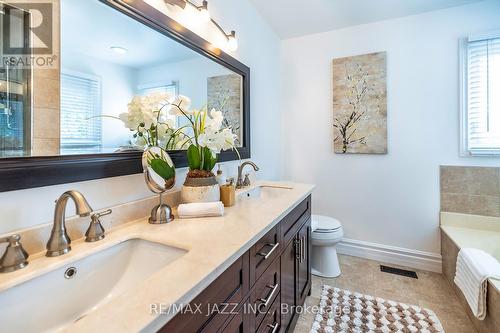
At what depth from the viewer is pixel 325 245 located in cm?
211

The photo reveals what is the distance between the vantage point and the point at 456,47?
2111mm

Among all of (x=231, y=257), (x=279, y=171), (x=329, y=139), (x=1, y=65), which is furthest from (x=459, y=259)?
(x=1, y=65)

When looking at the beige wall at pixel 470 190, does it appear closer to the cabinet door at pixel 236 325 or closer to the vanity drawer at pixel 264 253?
the vanity drawer at pixel 264 253

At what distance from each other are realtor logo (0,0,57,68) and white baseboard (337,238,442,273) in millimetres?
2707

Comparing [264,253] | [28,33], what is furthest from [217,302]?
[28,33]

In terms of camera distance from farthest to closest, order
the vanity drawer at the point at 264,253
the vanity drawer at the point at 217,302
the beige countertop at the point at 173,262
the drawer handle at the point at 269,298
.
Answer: the drawer handle at the point at 269,298 < the vanity drawer at the point at 264,253 < the vanity drawer at the point at 217,302 < the beige countertop at the point at 173,262

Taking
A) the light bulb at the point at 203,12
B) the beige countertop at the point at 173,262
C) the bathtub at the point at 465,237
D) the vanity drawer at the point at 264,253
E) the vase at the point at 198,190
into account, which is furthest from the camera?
the bathtub at the point at 465,237

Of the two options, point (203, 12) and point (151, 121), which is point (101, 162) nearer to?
point (151, 121)

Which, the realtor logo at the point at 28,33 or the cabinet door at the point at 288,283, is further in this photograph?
the cabinet door at the point at 288,283

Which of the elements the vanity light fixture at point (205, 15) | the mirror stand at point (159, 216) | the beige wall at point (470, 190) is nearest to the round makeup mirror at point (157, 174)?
the mirror stand at point (159, 216)

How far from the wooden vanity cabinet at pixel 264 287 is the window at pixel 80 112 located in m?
0.67

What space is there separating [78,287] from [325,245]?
1833 mm

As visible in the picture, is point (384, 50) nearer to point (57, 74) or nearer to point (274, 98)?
point (274, 98)

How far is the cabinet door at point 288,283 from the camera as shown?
1.28m
